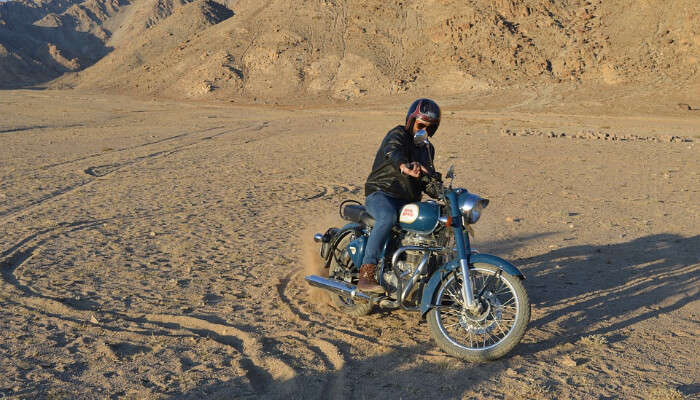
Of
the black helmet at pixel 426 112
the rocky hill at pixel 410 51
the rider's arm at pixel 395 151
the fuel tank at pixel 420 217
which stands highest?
the rocky hill at pixel 410 51

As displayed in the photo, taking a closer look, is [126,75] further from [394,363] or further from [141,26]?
[394,363]

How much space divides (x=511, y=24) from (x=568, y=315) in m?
51.2

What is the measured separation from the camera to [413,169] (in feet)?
15.5

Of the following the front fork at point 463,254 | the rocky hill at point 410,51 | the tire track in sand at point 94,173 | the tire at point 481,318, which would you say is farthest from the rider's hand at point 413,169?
the rocky hill at point 410,51

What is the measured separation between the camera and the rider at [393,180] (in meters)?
4.98

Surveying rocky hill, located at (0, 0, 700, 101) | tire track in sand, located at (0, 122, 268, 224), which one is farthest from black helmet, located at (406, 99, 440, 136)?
rocky hill, located at (0, 0, 700, 101)

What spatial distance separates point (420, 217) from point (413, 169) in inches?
16.5

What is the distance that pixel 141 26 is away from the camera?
11469cm

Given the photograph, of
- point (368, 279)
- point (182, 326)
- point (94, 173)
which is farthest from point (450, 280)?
point (94, 173)

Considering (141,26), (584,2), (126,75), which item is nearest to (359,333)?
(584,2)

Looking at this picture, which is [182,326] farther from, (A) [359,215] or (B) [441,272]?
(B) [441,272]

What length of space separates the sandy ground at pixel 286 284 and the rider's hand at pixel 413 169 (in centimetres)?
146

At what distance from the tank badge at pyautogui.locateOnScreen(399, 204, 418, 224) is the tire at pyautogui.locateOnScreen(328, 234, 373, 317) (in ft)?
3.25

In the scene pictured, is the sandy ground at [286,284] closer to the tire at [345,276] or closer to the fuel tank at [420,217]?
the tire at [345,276]
